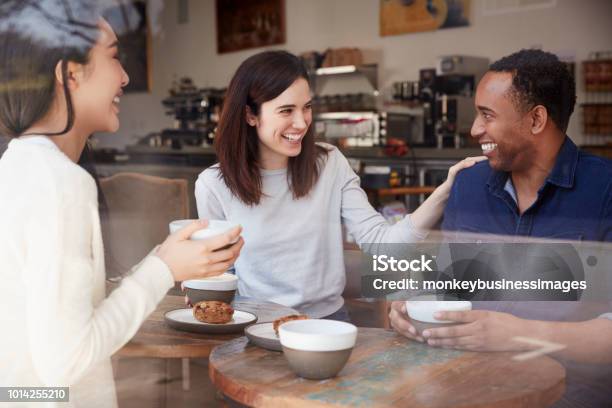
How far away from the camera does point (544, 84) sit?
1.20 m

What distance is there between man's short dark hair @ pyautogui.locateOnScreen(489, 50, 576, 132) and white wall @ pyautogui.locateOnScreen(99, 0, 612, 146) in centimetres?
3

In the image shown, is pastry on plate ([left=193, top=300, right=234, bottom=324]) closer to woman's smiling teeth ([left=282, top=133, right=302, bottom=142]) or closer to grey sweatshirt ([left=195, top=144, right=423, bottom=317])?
grey sweatshirt ([left=195, top=144, right=423, bottom=317])

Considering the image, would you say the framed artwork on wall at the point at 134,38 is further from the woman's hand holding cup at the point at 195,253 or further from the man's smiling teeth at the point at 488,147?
the man's smiling teeth at the point at 488,147

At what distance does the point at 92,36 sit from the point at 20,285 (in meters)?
0.43

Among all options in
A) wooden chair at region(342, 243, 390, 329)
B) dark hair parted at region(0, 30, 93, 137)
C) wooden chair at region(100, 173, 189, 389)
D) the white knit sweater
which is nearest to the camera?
the white knit sweater

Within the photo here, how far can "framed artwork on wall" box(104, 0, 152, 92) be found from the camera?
4.35 ft

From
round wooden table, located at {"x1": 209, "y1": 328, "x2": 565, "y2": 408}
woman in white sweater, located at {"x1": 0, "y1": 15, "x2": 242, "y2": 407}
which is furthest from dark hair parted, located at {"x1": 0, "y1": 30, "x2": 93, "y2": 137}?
round wooden table, located at {"x1": 209, "y1": 328, "x2": 565, "y2": 408}

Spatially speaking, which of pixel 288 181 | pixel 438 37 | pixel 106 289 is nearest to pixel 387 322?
pixel 288 181

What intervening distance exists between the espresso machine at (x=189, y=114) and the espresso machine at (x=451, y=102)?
0.47m

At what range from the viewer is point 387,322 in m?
1.20

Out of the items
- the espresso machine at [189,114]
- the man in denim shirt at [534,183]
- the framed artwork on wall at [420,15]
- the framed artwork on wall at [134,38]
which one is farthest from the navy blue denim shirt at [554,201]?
the framed artwork on wall at [134,38]

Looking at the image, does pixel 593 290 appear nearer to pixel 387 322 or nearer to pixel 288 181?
pixel 387 322

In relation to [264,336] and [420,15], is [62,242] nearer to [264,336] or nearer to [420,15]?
[264,336]

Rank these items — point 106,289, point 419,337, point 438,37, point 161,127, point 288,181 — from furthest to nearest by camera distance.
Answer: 1. point 438,37
2. point 161,127
3. point 288,181
4. point 419,337
5. point 106,289
